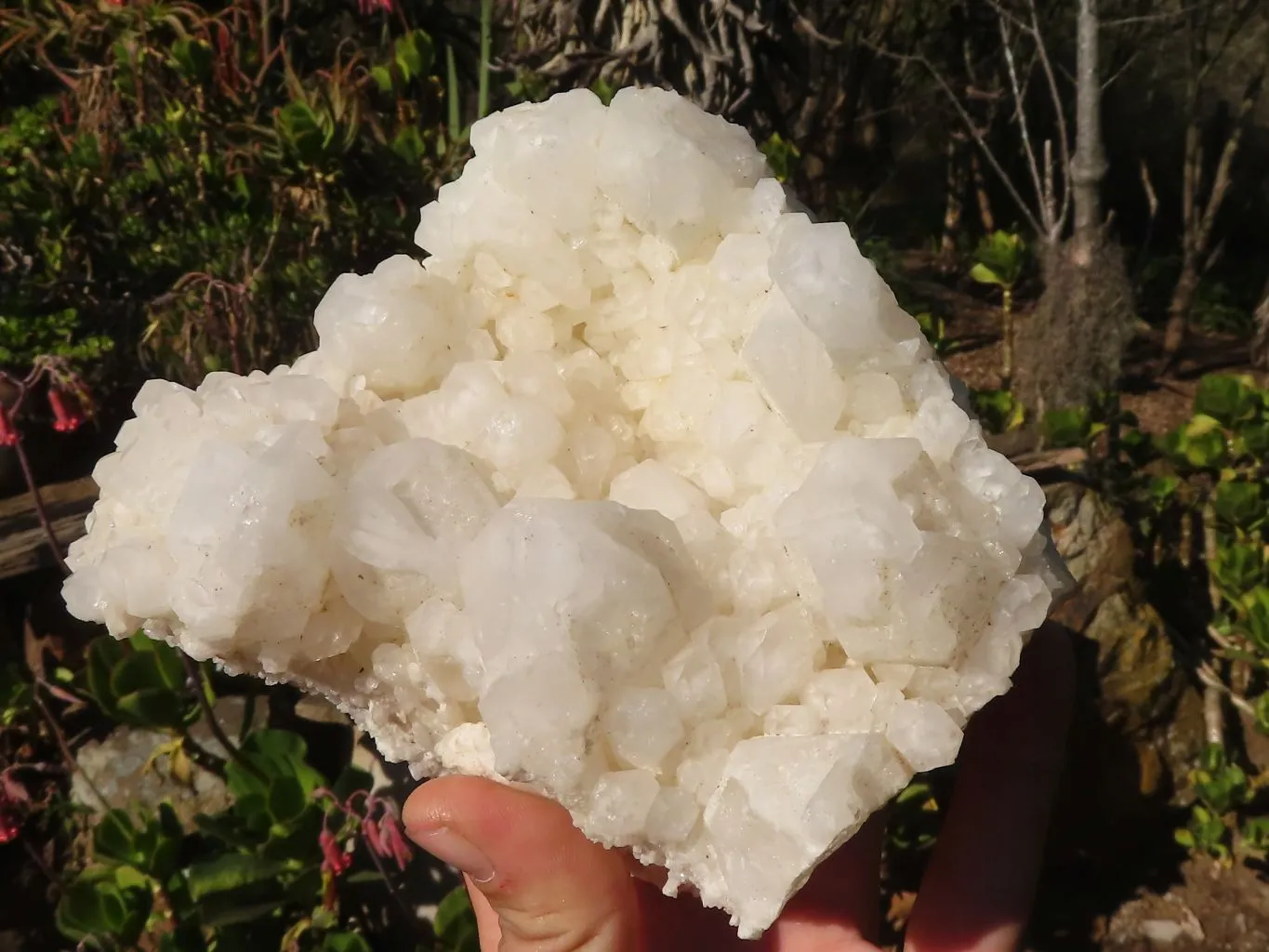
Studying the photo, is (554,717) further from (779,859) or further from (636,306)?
(636,306)

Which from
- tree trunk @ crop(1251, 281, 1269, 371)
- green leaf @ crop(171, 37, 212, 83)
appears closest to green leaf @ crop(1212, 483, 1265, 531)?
tree trunk @ crop(1251, 281, 1269, 371)

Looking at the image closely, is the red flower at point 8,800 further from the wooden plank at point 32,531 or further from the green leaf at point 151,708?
the wooden plank at point 32,531

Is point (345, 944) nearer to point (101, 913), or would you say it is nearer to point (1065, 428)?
point (101, 913)

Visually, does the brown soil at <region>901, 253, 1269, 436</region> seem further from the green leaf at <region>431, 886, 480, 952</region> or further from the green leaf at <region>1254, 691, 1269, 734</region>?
the green leaf at <region>431, 886, 480, 952</region>

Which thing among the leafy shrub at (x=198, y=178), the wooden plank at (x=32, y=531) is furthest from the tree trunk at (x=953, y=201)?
the wooden plank at (x=32, y=531)

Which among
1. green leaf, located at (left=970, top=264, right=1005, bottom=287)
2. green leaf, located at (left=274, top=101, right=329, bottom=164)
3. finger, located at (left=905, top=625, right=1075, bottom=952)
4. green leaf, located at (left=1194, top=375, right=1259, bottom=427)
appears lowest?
green leaf, located at (left=970, top=264, right=1005, bottom=287)

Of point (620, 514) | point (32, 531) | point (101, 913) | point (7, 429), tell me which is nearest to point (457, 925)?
point (101, 913)

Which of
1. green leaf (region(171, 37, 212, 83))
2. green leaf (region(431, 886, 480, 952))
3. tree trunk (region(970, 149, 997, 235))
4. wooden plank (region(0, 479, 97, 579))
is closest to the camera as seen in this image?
green leaf (region(431, 886, 480, 952))
